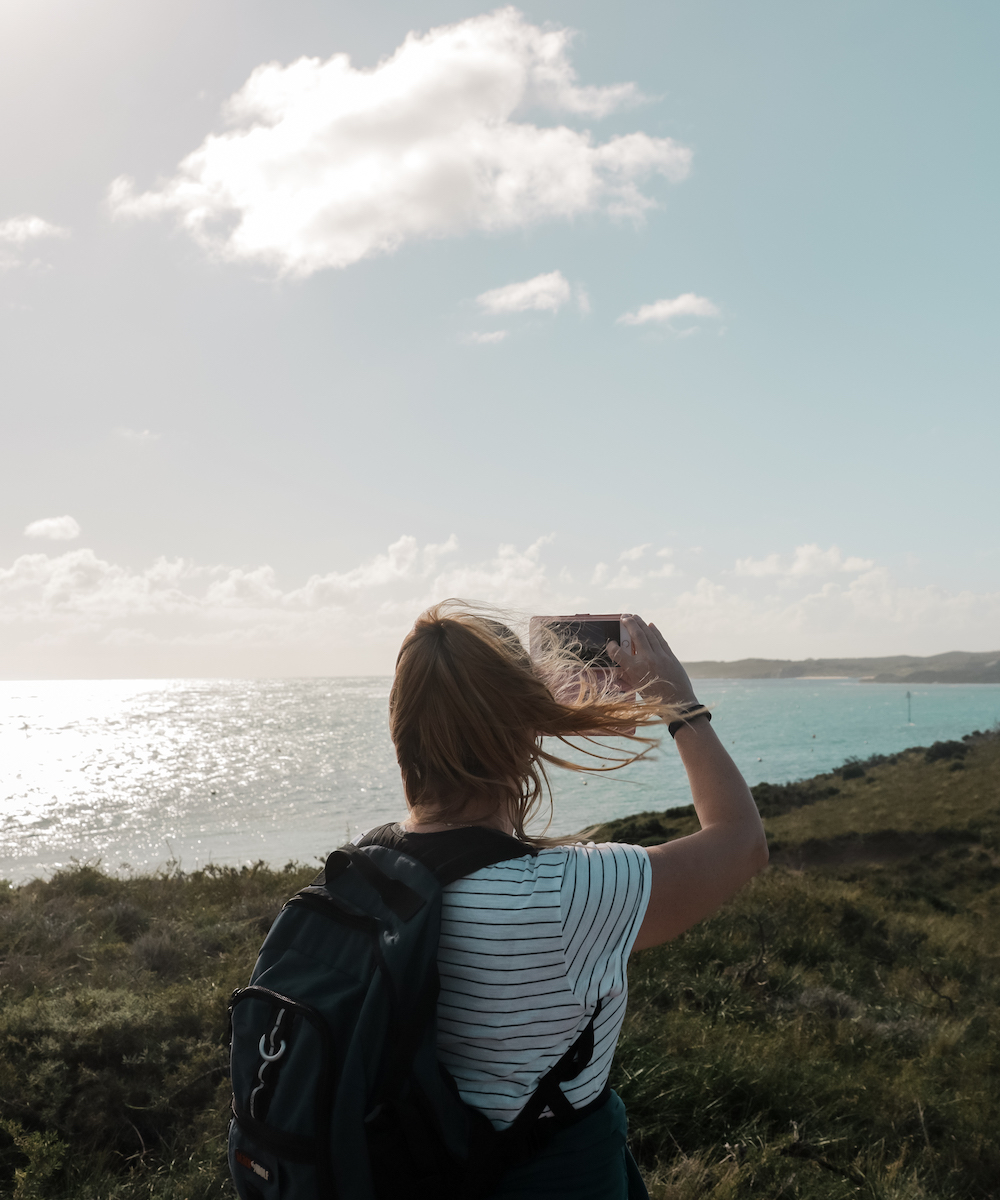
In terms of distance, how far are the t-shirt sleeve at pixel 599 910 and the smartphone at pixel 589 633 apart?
436mm

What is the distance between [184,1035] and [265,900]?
3.43m

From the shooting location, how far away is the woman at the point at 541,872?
1274mm

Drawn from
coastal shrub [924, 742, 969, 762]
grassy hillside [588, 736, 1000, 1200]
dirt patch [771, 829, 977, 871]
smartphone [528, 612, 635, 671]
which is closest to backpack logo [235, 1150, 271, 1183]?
smartphone [528, 612, 635, 671]

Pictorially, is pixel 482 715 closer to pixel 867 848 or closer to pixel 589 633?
pixel 589 633

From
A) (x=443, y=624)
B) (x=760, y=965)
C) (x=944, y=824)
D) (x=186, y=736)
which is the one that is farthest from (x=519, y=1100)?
(x=186, y=736)

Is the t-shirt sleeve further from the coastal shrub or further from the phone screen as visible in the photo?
the coastal shrub

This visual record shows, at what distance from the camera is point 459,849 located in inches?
52.1

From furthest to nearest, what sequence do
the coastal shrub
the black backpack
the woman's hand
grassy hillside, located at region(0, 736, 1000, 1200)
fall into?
the coastal shrub, grassy hillside, located at region(0, 736, 1000, 1200), the woman's hand, the black backpack

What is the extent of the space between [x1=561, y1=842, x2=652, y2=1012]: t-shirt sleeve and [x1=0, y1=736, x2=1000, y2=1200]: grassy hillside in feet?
8.47

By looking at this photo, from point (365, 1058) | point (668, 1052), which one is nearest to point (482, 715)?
point (365, 1058)

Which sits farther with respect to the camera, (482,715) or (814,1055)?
(814,1055)

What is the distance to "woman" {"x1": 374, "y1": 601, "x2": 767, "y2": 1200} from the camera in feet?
4.18

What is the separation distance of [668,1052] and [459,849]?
3758 millimetres

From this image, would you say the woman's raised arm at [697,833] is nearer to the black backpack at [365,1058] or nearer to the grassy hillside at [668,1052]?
the black backpack at [365,1058]
